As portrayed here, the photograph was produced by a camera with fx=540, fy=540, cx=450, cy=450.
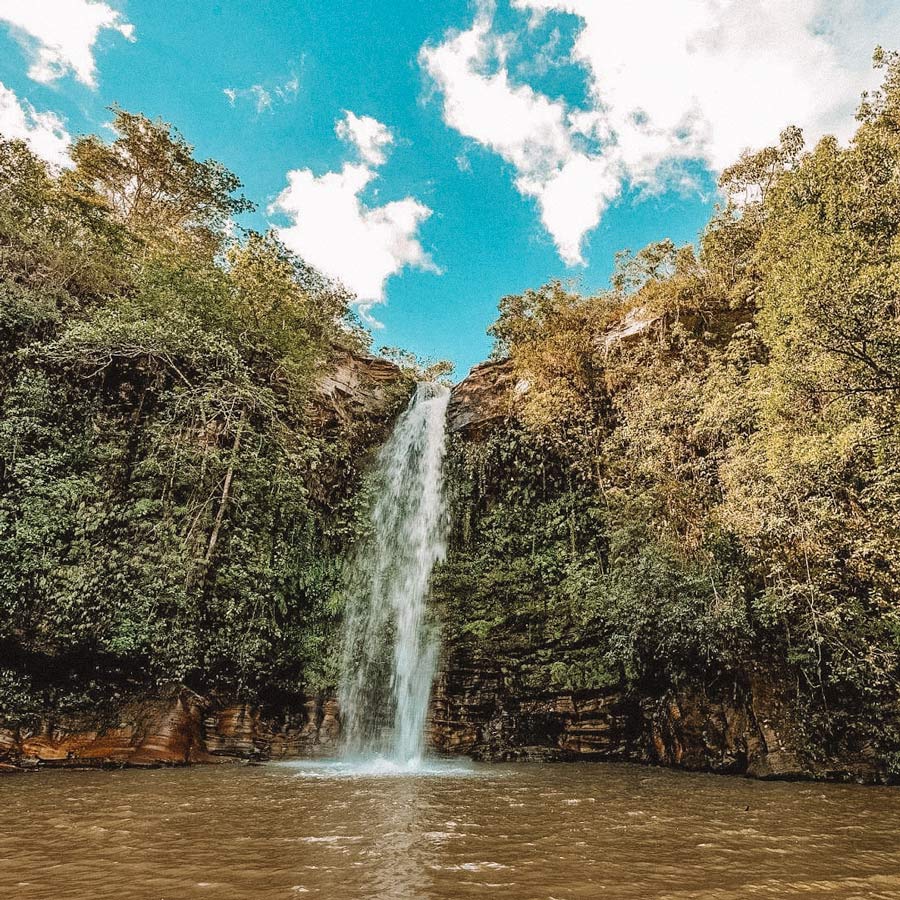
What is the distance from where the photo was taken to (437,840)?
4.14 metres

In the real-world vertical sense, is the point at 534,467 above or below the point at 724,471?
above

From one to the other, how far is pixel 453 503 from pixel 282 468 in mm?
4798

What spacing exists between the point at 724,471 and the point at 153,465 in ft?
36.4

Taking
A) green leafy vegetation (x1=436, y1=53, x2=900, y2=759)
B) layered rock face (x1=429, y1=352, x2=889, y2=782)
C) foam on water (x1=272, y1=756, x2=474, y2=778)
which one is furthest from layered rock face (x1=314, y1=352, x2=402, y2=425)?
foam on water (x1=272, y1=756, x2=474, y2=778)

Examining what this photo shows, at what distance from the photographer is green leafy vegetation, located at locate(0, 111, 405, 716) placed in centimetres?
890

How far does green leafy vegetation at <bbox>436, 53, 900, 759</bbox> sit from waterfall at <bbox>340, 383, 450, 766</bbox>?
2.36 feet

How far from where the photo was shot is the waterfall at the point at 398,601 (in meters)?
10.9

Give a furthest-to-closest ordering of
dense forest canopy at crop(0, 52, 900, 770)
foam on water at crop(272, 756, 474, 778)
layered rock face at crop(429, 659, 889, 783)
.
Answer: dense forest canopy at crop(0, 52, 900, 770), layered rock face at crop(429, 659, 889, 783), foam on water at crop(272, 756, 474, 778)

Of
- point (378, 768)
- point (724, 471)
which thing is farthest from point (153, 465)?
point (724, 471)

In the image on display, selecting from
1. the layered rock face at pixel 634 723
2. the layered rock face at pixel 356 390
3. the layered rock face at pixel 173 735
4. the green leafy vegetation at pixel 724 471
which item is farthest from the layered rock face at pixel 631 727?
the layered rock face at pixel 356 390

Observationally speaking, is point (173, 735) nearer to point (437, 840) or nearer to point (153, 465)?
point (153, 465)

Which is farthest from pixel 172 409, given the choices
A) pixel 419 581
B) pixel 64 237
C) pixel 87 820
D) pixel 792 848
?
pixel 792 848

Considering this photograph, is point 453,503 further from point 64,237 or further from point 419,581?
point 64,237

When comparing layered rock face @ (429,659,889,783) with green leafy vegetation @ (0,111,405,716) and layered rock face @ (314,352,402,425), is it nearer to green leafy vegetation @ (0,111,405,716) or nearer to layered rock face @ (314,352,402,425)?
green leafy vegetation @ (0,111,405,716)
